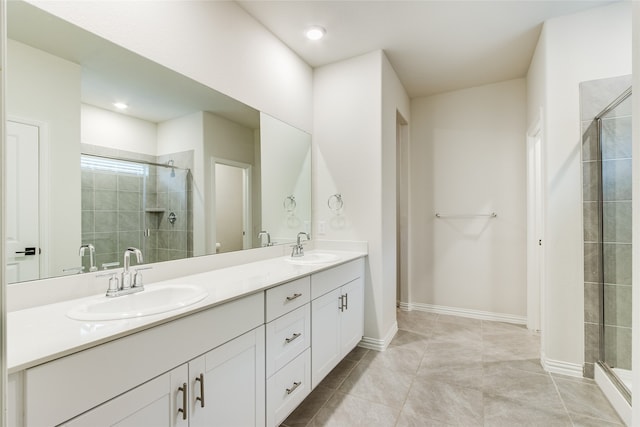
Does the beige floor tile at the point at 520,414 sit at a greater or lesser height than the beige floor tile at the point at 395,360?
lesser

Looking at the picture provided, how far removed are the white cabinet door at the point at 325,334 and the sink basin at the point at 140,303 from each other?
77cm

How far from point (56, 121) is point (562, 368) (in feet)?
11.2

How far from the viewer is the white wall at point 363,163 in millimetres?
2604

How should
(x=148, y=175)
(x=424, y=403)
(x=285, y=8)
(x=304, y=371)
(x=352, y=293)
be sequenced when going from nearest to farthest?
(x=148, y=175) → (x=304, y=371) → (x=424, y=403) → (x=285, y=8) → (x=352, y=293)

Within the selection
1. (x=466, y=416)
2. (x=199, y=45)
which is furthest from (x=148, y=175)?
(x=466, y=416)

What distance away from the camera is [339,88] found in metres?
2.80

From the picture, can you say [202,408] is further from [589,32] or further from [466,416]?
[589,32]

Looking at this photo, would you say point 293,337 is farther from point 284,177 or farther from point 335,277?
point 284,177

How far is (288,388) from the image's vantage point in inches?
61.1

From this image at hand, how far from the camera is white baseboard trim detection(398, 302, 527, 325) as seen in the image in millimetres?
3211

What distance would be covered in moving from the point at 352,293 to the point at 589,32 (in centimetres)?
258

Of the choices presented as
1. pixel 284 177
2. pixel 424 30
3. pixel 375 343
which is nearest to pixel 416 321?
pixel 375 343

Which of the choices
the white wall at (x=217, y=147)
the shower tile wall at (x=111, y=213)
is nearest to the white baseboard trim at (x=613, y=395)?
the white wall at (x=217, y=147)

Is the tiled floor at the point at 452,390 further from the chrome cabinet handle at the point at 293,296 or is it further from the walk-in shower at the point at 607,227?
the chrome cabinet handle at the point at 293,296
